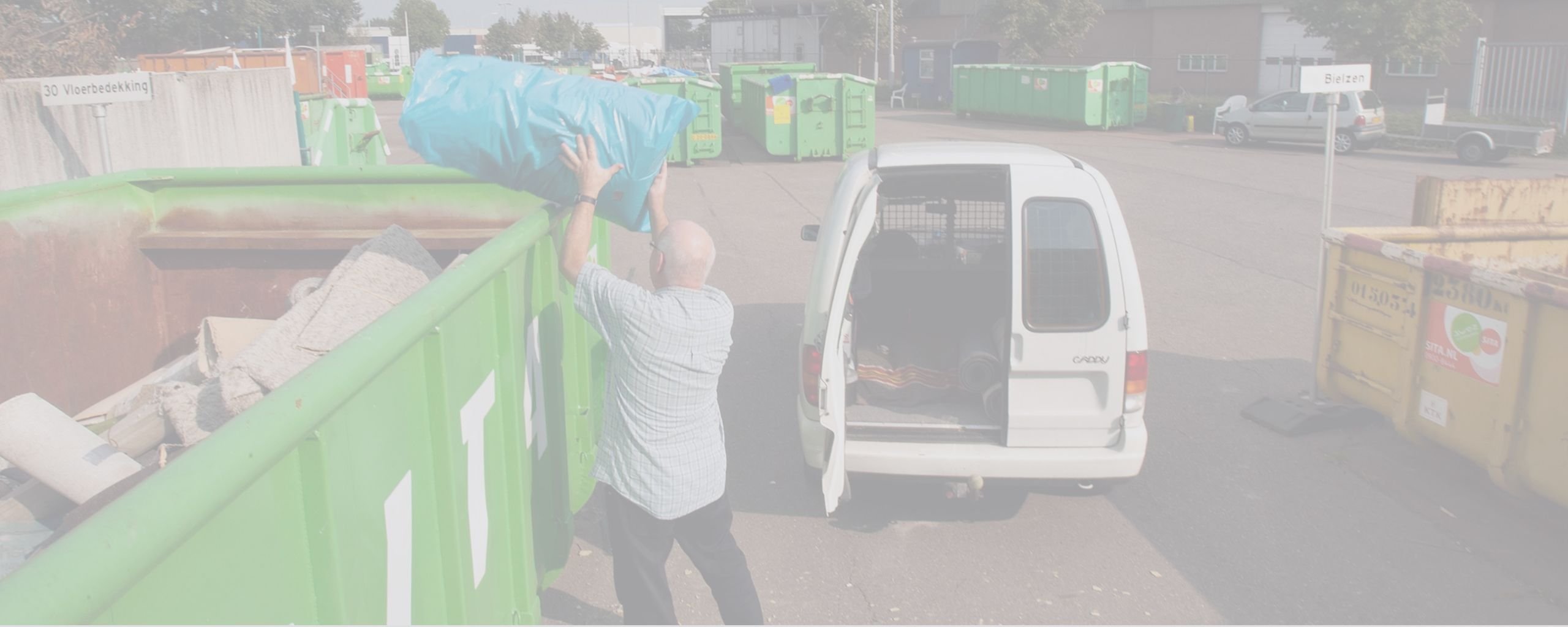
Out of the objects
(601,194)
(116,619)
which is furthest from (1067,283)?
(116,619)

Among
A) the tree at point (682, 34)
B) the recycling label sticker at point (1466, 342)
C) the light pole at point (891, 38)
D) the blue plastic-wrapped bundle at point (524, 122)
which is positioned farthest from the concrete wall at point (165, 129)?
the tree at point (682, 34)

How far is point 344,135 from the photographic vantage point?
16.2 meters

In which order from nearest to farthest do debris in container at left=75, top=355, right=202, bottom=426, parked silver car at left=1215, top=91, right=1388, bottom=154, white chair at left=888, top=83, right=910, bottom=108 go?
debris in container at left=75, top=355, right=202, bottom=426
parked silver car at left=1215, top=91, right=1388, bottom=154
white chair at left=888, top=83, right=910, bottom=108

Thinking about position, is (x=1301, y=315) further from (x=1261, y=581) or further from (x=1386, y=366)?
(x=1261, y=581)

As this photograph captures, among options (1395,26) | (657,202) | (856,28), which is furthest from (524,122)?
(856,28)

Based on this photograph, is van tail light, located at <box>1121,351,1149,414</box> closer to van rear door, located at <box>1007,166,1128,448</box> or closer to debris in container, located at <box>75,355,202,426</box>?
van rear door, located at <box>1007,166,1128,448</box>

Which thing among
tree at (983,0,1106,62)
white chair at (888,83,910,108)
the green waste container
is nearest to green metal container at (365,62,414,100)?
white chair at (888,83,910,108)

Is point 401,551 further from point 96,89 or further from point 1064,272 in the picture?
point 96,89

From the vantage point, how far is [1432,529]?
5699 mm

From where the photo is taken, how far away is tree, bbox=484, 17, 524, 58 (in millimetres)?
76250

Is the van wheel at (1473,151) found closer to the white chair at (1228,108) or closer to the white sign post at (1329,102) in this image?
the white chair at (1228,108)

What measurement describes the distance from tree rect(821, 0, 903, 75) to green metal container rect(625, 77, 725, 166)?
32.0m

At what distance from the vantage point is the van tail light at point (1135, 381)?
521 centimetres

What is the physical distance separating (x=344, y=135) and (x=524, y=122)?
13338mm
